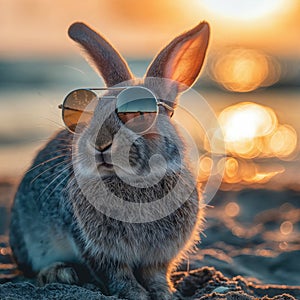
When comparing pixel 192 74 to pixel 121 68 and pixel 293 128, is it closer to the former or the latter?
pixel 121 68

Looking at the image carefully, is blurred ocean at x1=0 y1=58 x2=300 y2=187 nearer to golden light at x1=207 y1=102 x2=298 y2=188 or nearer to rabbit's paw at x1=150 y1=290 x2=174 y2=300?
golden light at x1=207 y1=102 x2=298 y2=188

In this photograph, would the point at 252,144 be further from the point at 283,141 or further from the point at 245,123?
the point at 245,123

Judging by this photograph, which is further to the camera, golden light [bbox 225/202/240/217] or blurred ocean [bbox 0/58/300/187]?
blurred ocean [bbox 0/58/300/187]

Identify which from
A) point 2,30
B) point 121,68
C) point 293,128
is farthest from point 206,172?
point 2,30

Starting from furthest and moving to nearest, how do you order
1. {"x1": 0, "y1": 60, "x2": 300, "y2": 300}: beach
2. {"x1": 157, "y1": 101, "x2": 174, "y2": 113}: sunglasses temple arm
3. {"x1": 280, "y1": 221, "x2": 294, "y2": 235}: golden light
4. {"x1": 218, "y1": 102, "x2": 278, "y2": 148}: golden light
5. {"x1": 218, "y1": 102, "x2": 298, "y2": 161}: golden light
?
1. {"x1": 218, "y1": 102, "x2": 278, "y2": 148}: golden light
2. {"x1": 218, "y1": 102, "x2": 298, "y2": 161}: golden light
3. {"x1": 280, "y1": 221, "x2": 294, "y2": 235}: golden light
4. {"x1": 0, "y1": 60, "x2": 300, "y2": 300}: beach
5. {"x1": 157, "y1": 101, "x2": 174, "y2": 113}: sunglasses temple arm

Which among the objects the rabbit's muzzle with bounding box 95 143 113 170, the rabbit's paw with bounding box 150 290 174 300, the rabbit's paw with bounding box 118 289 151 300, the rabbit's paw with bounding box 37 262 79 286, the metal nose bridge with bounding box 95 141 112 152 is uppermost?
the metal nose bridge with bounding box 95 141 112 152

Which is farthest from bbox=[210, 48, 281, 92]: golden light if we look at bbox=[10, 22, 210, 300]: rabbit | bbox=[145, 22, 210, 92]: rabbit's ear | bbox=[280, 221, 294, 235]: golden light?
bbox=[10, 22, 210, 300]: rabbit
